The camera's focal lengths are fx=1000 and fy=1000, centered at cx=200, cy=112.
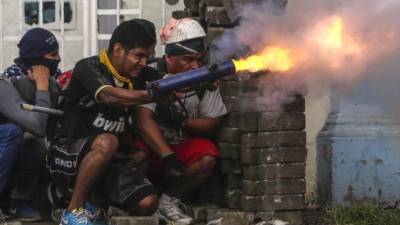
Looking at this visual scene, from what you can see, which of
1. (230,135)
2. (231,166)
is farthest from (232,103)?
(231,166)

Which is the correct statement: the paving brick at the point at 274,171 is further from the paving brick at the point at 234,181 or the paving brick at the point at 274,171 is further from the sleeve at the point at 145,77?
the sleeve at the point at 145,77

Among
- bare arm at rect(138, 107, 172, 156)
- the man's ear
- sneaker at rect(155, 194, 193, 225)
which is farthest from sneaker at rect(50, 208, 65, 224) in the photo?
the man's ear

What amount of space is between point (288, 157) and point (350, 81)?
2.53 feet

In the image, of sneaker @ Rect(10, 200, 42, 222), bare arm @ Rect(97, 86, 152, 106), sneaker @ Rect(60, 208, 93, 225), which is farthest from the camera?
sneaker @ Rect(10, 200, 42, 222)

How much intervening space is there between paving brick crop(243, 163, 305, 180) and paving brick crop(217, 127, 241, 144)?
20 centimetres

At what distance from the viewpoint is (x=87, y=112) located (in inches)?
251

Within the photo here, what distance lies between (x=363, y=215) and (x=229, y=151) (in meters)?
1.04

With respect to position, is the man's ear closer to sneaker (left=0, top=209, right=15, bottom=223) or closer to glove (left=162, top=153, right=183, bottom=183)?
glove (left=162, top=153, right=183, bottom=183)

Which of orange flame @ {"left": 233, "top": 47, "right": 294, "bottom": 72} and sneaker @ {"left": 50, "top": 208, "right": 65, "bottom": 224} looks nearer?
orange flame @ {"left": 233, "top": 47, "right": 294, "bottom": 72}

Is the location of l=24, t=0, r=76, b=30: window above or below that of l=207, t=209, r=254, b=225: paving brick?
above

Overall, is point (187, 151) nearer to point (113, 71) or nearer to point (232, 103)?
point (232, 103)

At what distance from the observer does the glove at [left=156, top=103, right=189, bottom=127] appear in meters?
6.63

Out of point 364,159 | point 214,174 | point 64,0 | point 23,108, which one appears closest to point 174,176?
point 214,174

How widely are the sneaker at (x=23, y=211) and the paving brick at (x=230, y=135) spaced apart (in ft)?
4.54
